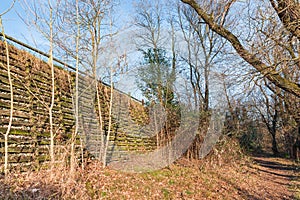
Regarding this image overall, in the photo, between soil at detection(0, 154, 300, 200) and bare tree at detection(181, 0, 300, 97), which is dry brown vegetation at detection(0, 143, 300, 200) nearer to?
soil at detection(0, 154, 300, 200)

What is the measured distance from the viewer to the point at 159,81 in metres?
10.9

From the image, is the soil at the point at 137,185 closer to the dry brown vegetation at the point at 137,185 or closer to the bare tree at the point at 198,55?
the dry brown vegetation at the point at 137,185

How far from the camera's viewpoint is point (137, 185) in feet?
19.2

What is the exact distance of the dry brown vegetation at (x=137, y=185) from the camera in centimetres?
374

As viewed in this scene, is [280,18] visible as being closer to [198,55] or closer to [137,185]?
[137,185]

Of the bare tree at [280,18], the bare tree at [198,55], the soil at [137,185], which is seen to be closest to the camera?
the soil at [137,185]

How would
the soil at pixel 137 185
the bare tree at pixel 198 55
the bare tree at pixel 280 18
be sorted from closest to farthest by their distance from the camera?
the soil at pixel 137 185, the bare tree at pixel 280 18, the bare tree at pixel 198 55

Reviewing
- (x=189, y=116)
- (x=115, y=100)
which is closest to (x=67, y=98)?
(x=115, y=100)

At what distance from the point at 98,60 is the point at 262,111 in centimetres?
1882

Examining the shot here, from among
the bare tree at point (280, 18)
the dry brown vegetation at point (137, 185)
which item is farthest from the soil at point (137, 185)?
the bare tree at point (280, 18)

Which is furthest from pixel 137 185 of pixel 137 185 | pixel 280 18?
pixel 280 18

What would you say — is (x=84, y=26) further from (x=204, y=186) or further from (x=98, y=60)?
(x=204, y=186)

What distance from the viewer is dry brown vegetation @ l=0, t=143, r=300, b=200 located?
374 centimetres

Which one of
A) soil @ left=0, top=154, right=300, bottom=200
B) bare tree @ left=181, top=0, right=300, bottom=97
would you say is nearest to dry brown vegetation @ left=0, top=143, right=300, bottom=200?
soil @ left=0, top=154, right=300, bottom=200
